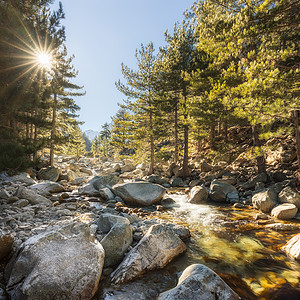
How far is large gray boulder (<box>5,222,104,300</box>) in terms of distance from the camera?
2.23 metres

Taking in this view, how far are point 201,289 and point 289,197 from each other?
236 inches

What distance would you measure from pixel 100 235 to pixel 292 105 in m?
6.30

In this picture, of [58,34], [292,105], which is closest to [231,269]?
[292,105]

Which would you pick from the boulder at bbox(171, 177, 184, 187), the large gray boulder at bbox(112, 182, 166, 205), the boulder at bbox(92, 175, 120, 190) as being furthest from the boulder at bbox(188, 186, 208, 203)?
the boulder at bbox(92, 175, 120, 190)

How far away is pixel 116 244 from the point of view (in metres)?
3.38

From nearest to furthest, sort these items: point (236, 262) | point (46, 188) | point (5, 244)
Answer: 1. point (5, 244)
2. point (236, 262)
3. point (46, 188)

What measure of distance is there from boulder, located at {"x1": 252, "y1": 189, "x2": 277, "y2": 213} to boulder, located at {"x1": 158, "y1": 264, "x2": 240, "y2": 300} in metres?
5.04

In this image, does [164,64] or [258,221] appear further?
[164,64]

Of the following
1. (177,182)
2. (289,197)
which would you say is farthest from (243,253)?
(177,182)

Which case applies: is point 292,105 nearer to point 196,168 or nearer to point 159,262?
point 159,262

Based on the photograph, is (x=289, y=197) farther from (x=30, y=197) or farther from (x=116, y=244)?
(x=30, y=197)

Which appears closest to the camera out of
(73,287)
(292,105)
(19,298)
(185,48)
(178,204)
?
(19,298)

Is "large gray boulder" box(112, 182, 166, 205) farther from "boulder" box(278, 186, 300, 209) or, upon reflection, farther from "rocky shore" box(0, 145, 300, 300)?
"boulder" box(278, 186, 300, 209)

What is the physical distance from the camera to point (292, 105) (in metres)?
4.66
